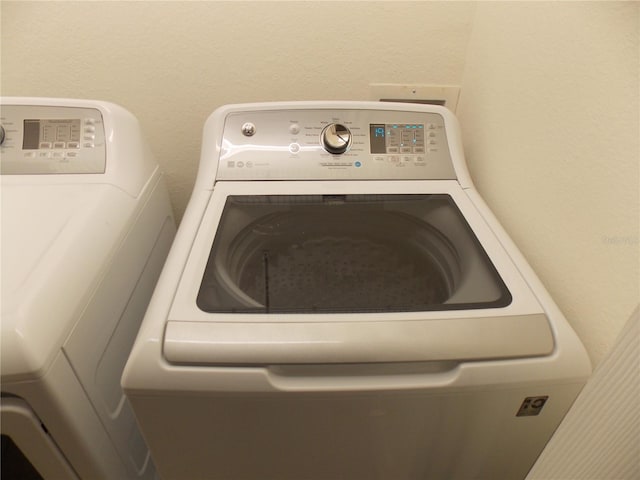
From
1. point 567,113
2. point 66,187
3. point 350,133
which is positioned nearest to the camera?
point 567,113

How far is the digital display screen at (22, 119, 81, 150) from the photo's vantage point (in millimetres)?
928

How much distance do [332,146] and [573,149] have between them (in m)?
0.51

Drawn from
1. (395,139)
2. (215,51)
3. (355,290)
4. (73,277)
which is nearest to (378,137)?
(395,139)

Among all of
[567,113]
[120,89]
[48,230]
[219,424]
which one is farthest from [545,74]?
[120,89]

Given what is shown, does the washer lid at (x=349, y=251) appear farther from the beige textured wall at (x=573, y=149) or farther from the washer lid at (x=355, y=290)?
the beige textured wall at (x=573, y=149)

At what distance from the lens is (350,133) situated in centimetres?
99

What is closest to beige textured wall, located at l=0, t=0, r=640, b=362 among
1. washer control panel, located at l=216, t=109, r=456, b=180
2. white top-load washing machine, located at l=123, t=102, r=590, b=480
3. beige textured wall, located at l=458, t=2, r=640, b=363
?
beige textured wall, located at l=458, t=2, r=640, b=363

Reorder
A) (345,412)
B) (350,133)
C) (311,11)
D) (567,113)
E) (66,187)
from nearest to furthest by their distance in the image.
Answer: (345,412) < (567,113) < (66,187) < (350,133) < (311,11)

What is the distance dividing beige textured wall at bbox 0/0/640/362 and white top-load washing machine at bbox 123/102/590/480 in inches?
4.2

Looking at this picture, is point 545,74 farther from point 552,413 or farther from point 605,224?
point 552,413

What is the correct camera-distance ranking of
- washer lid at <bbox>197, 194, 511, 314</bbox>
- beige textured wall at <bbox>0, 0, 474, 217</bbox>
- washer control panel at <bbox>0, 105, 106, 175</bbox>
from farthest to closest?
beige textured wall at <bbox>0, 0, 474, 217</bbox>, washer control panel at <bbox>0, 105, 106, 175</bbox>, washer lid at <bbox>197, 194, 511, 314</bbox>

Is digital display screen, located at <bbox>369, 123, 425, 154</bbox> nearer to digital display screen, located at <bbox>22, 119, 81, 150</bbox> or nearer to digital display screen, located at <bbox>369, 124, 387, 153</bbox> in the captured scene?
digital display screen, located at <bbox>369, 124, 387, 153</bbox>

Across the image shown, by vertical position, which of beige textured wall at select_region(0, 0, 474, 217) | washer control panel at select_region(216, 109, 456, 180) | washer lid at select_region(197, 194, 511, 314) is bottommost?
washer lid at select_region(197, 194, 511, 314)

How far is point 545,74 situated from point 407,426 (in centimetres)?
76
